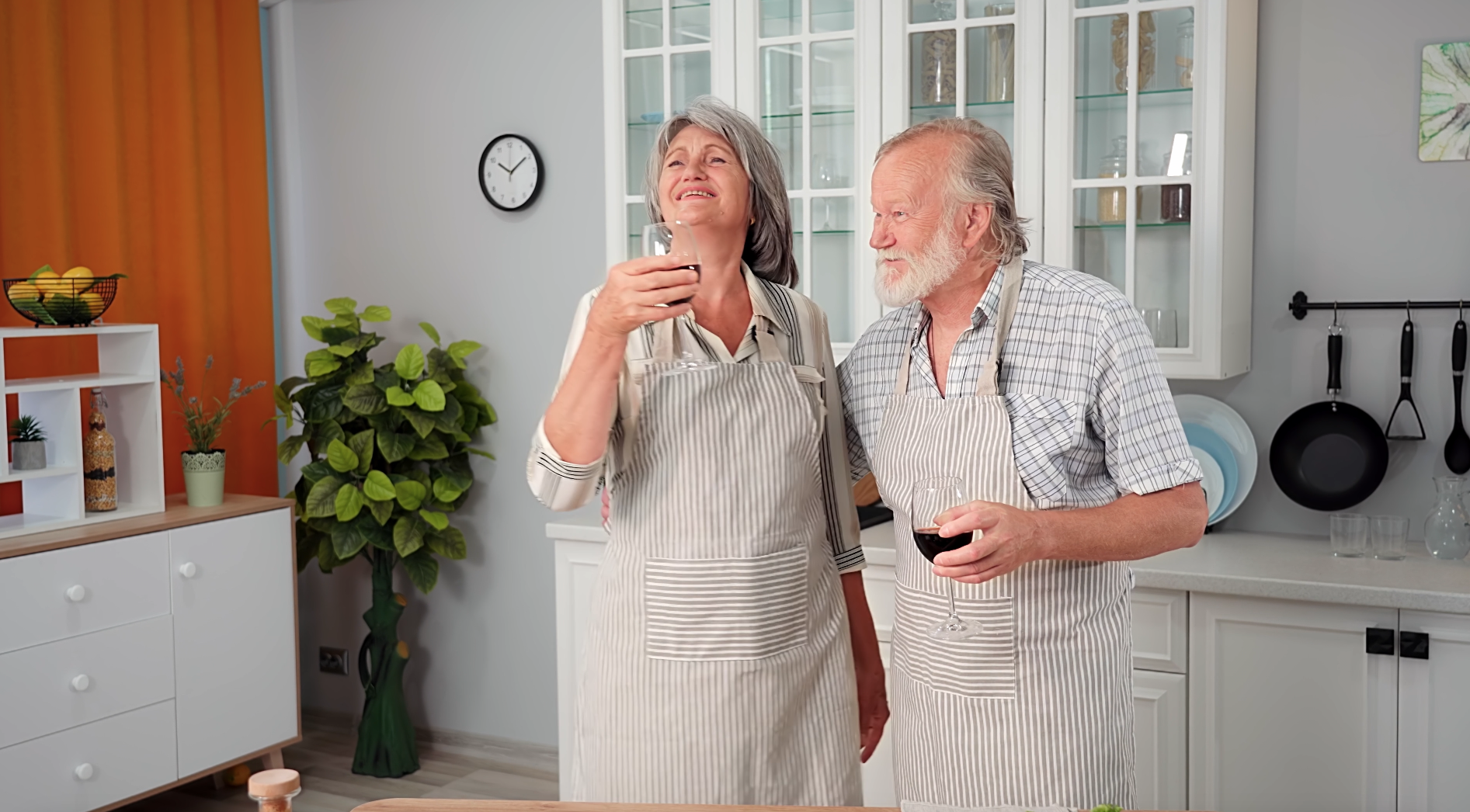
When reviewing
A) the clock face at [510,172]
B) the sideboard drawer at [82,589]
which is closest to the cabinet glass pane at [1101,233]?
the clock face at [510,172]

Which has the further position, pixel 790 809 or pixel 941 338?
pixel 941 338

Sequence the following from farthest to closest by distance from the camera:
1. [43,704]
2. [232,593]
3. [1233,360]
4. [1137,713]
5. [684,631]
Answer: [232,593], [43,704], [1233,360], [1137,713], [684,631]

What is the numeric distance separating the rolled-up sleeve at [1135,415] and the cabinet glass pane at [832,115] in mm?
1400

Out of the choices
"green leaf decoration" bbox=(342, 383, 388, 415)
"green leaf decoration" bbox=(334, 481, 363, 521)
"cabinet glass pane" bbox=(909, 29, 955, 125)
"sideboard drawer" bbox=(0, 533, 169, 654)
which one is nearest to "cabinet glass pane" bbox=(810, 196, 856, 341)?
"cabinet glass pane" bbox=(909, 29, 955, 125)

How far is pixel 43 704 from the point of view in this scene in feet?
10.1

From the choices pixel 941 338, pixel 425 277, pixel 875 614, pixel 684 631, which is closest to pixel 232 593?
pixel 425 277

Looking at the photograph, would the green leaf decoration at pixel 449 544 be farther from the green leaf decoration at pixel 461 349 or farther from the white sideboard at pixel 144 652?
the green leaf decoration at pixel 461 349

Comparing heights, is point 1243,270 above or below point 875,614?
above

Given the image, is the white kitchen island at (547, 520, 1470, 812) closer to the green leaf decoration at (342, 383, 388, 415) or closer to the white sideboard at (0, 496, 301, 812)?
the green leaf decoration at (342, 383, 388, 415)

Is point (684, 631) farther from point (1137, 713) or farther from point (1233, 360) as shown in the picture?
point (1233, 360)

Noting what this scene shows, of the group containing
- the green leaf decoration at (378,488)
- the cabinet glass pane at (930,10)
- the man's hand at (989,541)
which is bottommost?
the green leaf decoration at (378,488)

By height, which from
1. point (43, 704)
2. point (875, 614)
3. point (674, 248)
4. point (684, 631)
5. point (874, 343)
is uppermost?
point (674, 248)

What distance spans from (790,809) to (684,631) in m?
0.41

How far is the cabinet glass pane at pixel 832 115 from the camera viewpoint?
3.02 metres
